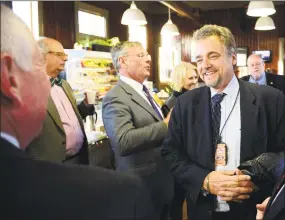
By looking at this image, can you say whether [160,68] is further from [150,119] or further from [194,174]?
[194,174]

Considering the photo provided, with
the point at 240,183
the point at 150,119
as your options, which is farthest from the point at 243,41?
the point at 240,183

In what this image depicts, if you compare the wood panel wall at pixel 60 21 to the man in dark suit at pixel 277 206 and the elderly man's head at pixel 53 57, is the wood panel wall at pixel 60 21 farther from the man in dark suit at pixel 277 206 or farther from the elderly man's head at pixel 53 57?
the man in dark suit at pixel 277 206

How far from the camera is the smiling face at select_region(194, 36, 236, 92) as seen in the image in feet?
5.58

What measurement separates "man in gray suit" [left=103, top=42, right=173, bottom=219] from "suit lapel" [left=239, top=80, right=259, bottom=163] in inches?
27.9

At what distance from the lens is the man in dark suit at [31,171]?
556 mm

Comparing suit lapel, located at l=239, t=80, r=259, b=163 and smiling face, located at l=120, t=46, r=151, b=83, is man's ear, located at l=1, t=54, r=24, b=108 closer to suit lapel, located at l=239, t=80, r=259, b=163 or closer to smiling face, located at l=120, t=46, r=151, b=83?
suit lapel, located at l=239, t=80, r=259, b=163

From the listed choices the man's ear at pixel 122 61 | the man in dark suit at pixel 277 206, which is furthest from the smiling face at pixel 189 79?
the man in dark suit at pixel 277 206

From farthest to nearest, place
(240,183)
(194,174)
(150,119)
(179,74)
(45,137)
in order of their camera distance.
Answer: (179,74) < (150,119) < (45,137) < (194,174) < (240,183)

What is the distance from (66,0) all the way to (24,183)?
264 inches

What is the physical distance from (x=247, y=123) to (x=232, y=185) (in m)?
0.29

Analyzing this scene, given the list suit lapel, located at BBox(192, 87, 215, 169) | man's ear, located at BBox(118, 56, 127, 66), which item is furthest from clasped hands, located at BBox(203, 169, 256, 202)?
man's ear, located at BBox(118, 56, 127, 66)

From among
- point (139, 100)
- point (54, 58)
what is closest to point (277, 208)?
point (139, 100)

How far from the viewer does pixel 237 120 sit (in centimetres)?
165

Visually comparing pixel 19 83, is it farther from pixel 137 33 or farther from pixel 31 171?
pixel 137 33
